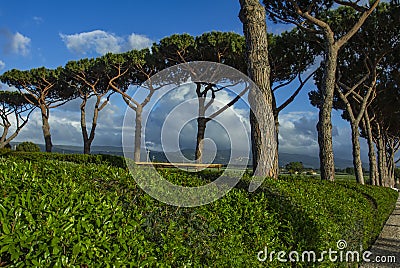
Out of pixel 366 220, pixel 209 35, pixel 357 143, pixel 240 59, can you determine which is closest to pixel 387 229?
pixel 366 220

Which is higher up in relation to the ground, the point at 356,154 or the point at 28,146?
the point at 28,146

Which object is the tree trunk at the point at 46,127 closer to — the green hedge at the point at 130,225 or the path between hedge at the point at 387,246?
the path between hedge at the point at 387,246

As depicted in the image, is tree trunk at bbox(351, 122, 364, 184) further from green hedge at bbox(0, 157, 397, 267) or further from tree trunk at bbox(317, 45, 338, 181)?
green hedge at bbox(0, 157, 397, 267)

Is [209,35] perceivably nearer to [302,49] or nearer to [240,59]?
[240,59]

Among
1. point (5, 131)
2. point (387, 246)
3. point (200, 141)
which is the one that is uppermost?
point (5, 131)

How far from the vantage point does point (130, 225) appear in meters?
1.62

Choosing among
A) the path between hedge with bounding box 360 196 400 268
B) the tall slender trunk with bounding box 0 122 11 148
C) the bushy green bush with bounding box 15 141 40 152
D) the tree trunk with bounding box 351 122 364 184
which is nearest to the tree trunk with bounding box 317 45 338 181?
the path between hedge with bounding box 360 196 400 268

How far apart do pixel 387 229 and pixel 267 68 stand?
5.98 metres

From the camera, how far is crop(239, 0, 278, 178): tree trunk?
16.2ft

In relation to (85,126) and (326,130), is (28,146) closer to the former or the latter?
(85,126)

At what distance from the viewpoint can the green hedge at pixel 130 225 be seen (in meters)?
1.28

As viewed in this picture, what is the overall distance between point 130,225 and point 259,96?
367 cm

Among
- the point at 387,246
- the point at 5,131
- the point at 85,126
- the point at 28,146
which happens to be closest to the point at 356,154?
the point at 387,246

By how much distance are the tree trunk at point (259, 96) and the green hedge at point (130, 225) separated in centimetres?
179
